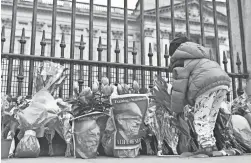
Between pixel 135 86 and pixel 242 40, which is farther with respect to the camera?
pixel 242 40

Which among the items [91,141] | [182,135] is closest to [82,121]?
[91,141]

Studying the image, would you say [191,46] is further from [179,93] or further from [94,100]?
[94,100]

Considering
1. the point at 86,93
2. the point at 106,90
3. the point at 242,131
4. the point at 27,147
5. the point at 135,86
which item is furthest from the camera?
the point at 242,131

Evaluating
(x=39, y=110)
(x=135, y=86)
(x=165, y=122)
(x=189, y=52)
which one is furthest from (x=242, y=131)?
(x=39, y=110)

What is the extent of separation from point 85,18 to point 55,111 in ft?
25.7

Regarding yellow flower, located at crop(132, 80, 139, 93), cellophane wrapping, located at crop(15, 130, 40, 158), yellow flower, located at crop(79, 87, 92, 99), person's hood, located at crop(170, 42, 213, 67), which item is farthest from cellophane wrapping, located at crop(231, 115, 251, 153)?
cellophane wrapping, located at crop(15, 130, 40, 158)

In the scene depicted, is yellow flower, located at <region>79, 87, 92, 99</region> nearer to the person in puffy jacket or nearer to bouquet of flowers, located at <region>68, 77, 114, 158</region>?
bouquet of flowers, located at <region>68, 77, 114, 158</region>

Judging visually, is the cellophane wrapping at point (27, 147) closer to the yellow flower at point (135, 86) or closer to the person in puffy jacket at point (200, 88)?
the yellow flower at point (135, 86)

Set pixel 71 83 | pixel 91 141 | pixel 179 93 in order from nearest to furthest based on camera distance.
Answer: pixel 91 141 < pixel 179 93 < pixel 71 83

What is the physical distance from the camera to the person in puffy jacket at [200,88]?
7.68 ft

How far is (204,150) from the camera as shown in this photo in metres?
2.27

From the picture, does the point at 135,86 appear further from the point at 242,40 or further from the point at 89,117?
the point at 242,40

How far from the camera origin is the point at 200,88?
235 cm

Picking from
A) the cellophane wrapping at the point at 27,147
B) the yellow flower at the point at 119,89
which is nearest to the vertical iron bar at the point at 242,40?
the yellow flower at the point at 119,89
